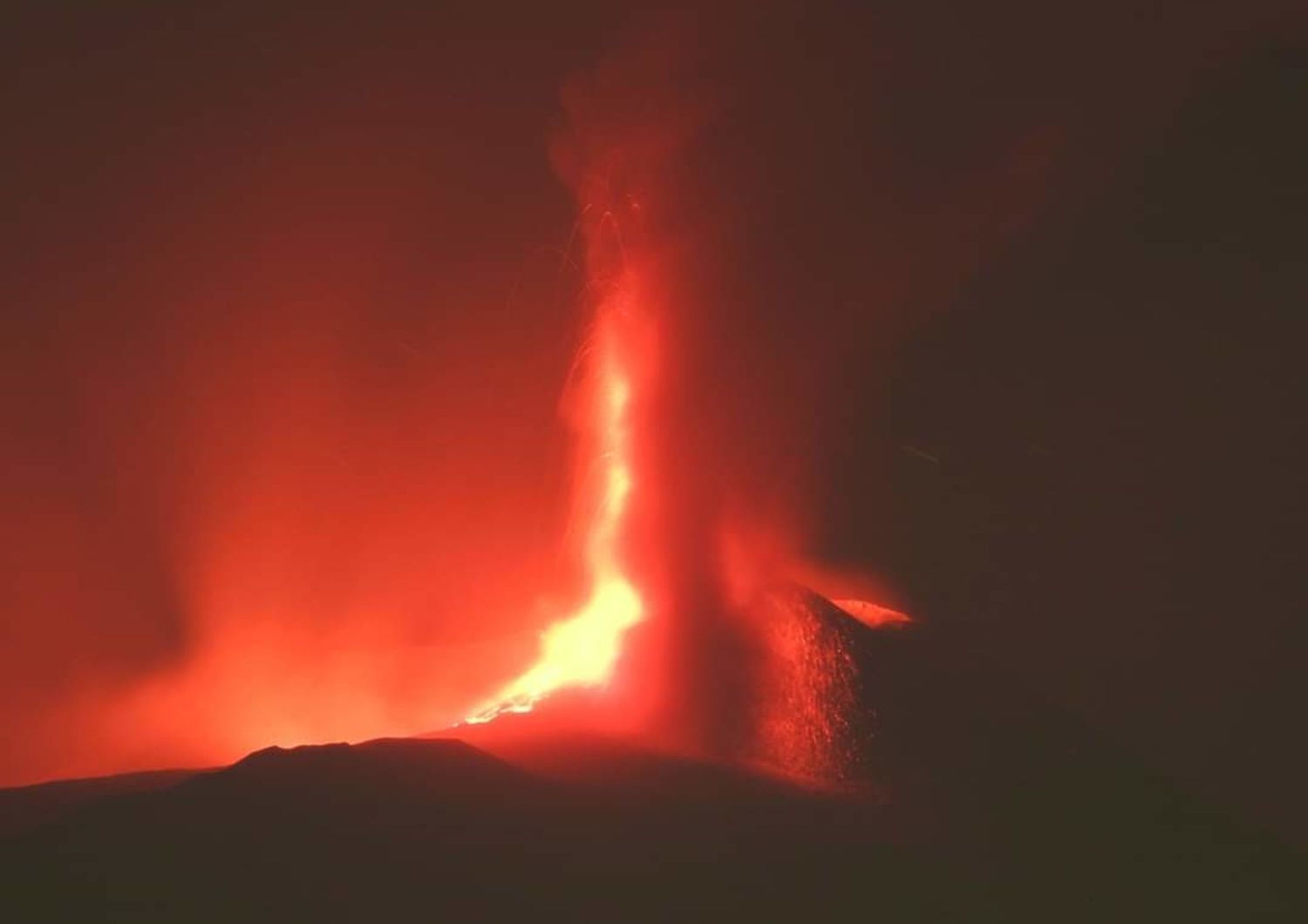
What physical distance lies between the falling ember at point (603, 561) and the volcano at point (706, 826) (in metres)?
1.08

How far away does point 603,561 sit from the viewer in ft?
58.9

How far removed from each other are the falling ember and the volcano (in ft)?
3.54

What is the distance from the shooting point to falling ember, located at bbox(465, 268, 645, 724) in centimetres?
1708

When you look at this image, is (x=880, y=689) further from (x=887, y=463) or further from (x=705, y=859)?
(x=887, y=463)

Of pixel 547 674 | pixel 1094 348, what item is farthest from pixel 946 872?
pixel 1094 348

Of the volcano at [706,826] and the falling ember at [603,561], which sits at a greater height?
the falling ember at [603,561]

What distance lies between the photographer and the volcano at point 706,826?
8875 millimetres

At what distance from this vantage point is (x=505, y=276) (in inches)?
935

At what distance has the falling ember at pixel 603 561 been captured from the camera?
1708 centimetres

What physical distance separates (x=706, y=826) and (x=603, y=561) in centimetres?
693

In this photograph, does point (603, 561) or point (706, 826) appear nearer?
point (706, 826)

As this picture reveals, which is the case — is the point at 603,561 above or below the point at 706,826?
above

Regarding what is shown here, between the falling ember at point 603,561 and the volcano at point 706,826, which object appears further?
the falling ember at point 603,561

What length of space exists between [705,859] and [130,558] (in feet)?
53.8
